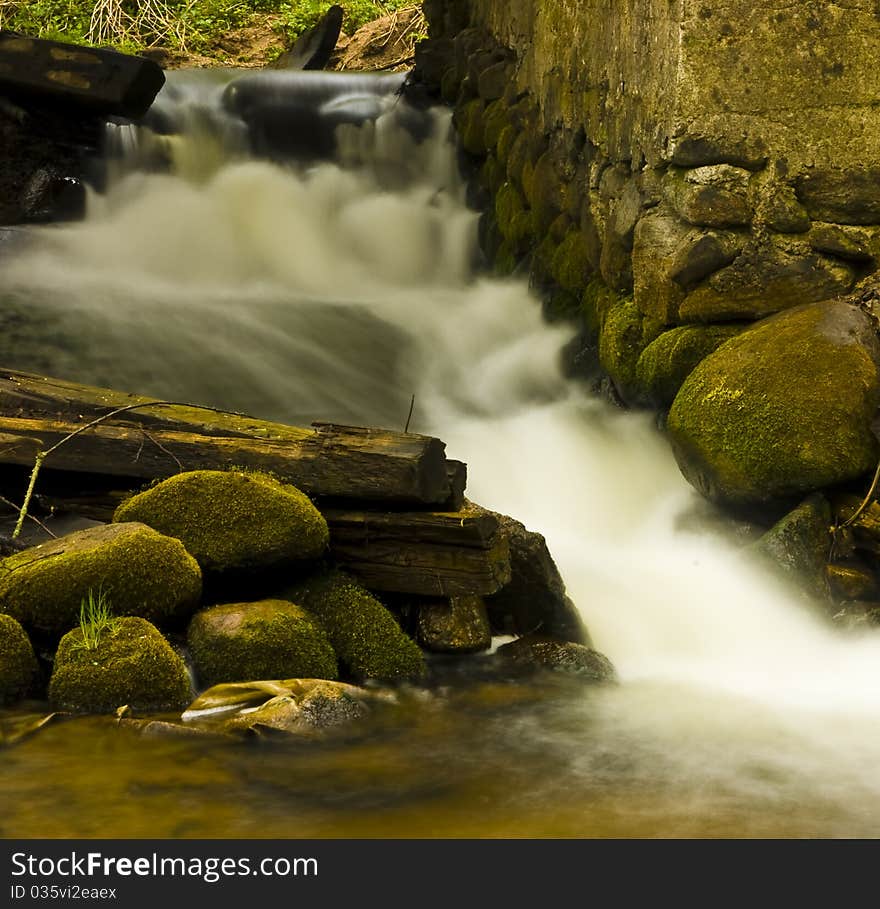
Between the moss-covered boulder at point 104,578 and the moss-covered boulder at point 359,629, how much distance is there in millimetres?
480

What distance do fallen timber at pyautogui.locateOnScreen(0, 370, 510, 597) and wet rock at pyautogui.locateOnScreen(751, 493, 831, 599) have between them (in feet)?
4.39

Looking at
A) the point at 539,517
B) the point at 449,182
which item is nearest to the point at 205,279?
the point at 449,182

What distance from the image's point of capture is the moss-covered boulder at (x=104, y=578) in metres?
4.02

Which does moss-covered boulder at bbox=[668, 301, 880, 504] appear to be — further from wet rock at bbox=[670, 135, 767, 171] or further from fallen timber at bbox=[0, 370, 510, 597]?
fallen timber at bbox=[0, 370, 510, 597]

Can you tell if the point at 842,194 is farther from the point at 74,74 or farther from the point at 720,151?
the point at 74,74

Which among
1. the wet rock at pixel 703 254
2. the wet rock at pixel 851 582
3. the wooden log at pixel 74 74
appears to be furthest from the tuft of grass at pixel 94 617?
the wooden log at pixel 74 74

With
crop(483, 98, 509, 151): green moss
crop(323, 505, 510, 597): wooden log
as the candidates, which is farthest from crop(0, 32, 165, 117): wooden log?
crop(323, 505, 510, 597): wooden log

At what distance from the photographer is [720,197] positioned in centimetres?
580

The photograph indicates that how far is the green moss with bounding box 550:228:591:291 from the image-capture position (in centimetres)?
765

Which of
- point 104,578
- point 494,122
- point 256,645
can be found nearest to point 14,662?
point 104,578

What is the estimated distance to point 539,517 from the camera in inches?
237

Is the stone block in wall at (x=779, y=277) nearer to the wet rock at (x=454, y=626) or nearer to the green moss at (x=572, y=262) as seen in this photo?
the green moss at (x=572, y=262)

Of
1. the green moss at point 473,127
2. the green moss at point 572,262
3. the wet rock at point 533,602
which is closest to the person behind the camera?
the wet rock at point 533,602

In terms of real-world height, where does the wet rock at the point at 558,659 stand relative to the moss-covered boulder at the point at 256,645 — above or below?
below
